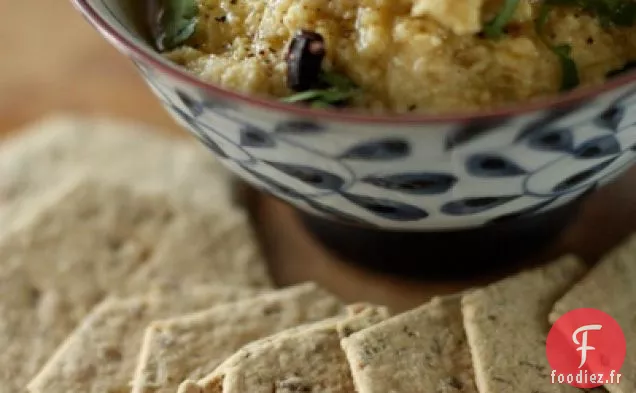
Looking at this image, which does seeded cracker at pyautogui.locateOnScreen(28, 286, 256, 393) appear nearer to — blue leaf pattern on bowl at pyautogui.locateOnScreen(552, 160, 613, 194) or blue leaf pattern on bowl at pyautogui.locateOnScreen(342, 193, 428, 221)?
blue leaf pattern on bowl at pyautogui.locateOnScreen(342, 193, 428, 221)

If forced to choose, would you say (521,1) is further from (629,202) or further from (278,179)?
(629,202)

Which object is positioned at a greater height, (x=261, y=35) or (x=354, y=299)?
(x=261, y=35)

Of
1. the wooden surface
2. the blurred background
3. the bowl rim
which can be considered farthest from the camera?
the blurred background

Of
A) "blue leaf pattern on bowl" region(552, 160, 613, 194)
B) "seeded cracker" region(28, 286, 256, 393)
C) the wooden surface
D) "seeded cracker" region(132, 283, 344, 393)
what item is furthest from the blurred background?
"blue leaf pattern on bowl" region(552, 160, 613, 194)

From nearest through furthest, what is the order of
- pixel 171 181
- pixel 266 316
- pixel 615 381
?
1. pixel 615 381
2. pixel 266 316
3. pixel 171 181

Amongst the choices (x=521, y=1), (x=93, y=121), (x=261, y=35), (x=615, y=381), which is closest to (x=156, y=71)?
(x=261, y=35)

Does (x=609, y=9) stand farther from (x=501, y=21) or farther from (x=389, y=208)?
(x=389, y=208)
